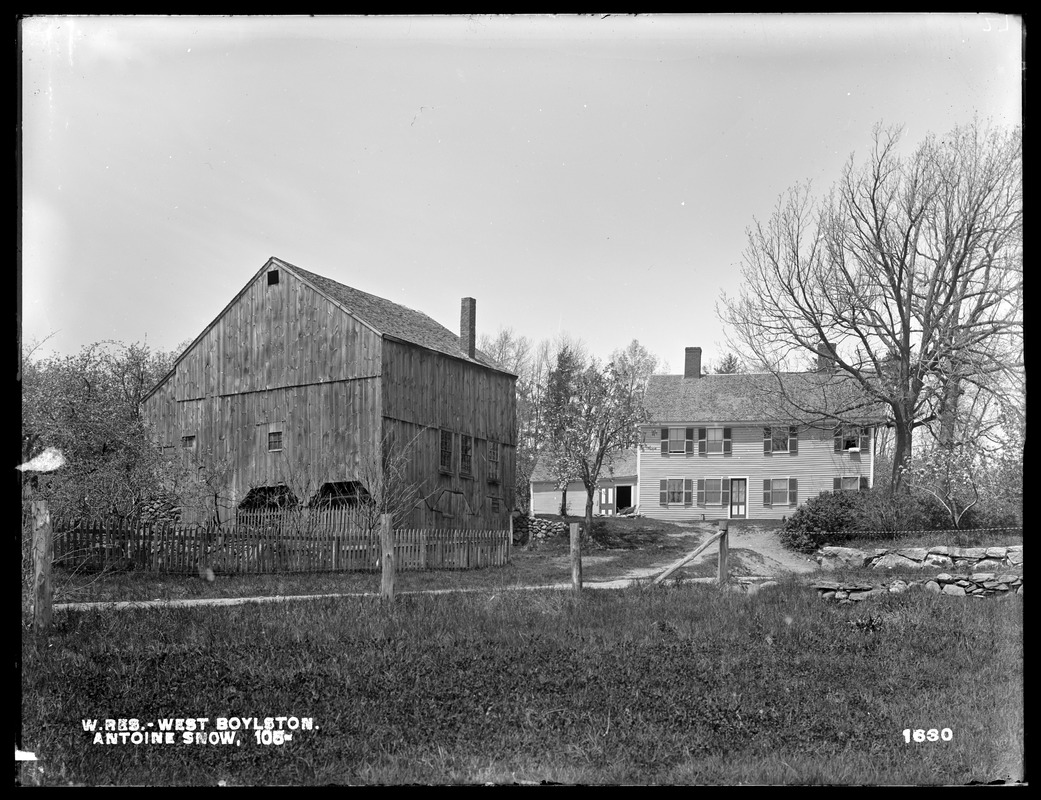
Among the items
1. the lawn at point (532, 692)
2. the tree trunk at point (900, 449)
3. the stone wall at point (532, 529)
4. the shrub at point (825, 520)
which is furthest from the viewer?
the stone wall at point (532, 529)

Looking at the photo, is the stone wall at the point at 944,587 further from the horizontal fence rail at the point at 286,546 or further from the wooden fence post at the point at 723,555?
the horizontal fence rail at the point at 286,546

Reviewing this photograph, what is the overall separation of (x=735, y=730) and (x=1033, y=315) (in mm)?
4185

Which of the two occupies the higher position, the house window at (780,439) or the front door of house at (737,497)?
the house window at (780,439)

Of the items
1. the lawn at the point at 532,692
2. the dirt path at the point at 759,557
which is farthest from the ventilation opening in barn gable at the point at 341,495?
the lawn at the point at 532,692

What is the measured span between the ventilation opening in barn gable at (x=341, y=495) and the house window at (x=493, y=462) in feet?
14.1

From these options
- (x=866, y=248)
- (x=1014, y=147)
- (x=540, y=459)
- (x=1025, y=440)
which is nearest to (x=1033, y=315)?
(x=1025, y=440)

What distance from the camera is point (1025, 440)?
5023mm

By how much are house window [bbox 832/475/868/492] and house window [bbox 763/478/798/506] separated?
4.84ft

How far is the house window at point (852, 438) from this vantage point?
19719 mm

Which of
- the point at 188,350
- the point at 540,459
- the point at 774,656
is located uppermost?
the point at 188,350

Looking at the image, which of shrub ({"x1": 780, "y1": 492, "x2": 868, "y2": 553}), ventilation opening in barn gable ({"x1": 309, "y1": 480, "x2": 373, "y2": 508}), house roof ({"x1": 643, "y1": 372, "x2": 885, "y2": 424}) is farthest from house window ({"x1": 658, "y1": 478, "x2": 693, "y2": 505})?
ventilation opening in barn gable ({"x1": 309, "y1": 480, "x2": 373, "y2": 508})

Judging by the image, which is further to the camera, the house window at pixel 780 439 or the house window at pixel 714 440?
the house window at pixel 714 440

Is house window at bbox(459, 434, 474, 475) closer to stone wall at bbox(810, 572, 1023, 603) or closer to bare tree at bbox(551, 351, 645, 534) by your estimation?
bare tree at bbox(551, 351, 645, 534)
